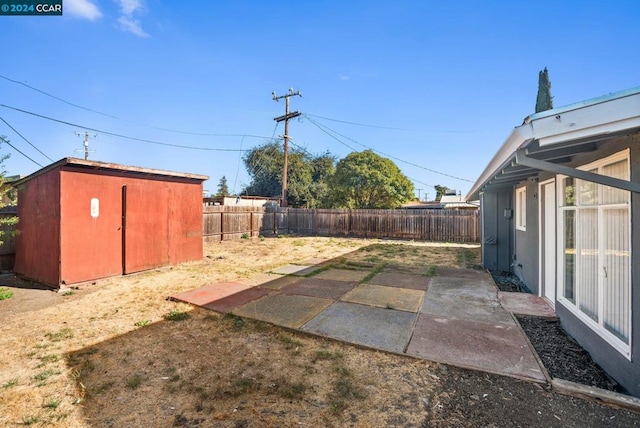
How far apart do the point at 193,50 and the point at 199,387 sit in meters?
10.4

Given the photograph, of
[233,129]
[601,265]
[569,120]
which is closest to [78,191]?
[569,120]

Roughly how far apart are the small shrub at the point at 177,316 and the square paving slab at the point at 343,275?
3019mm

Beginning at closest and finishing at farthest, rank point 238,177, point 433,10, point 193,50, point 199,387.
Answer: point 199,387 < point 433,10 < point 193,50 < point 238,177

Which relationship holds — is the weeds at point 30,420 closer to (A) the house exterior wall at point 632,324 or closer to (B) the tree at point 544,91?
(A) the house exterior wall at point 632,324

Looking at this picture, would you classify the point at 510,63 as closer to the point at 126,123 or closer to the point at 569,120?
the point at 569,120

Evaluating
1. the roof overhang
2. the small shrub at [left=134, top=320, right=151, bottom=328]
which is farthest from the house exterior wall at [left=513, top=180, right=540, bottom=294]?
the small shrub at [left=134, top=320, right=151, bottom=328]

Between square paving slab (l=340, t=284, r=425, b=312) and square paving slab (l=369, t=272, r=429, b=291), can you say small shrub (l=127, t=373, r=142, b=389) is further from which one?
square paving slab (l=369, t=272, r=429, b=291)

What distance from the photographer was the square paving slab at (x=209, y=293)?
4594 millimetres

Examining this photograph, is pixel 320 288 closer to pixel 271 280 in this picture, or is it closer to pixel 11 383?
pixel 271 280

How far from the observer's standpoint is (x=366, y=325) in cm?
358

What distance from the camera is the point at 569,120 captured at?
78.3 inches

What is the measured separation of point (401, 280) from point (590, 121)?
454cm

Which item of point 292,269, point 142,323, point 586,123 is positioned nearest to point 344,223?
point 292,269

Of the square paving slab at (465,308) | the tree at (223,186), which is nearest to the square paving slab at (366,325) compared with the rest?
the square paving slab at (465,308)
